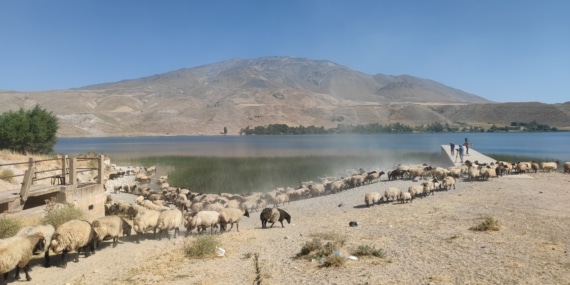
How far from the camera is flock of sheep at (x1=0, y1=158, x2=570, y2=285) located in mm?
10391

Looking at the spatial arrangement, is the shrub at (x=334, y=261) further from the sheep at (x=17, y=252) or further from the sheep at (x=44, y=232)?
the sheep at (x=44, y=232)

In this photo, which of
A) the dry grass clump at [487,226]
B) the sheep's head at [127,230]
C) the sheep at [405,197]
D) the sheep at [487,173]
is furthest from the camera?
the sheep at [487,173]

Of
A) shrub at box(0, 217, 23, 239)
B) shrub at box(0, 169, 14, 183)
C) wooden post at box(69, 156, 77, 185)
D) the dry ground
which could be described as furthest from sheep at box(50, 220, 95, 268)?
shrub at box(0, 169, 14, 183)

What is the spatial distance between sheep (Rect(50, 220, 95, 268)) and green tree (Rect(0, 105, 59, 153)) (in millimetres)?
32961

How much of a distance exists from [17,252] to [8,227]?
3.14 metres

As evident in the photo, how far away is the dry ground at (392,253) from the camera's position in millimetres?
→ 9492

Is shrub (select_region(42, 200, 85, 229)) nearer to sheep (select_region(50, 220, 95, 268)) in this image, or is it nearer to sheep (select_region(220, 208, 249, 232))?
sheep (select_region(50, 220, 95, 268))

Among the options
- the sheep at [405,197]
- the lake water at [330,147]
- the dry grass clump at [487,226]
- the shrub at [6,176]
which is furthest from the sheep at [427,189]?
the lake water at [330,147]

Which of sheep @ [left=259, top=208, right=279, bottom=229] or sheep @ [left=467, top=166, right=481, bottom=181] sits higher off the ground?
sheep @ [left=467, top=166, right=481, bottom=181]

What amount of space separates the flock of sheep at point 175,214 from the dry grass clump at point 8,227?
120cm

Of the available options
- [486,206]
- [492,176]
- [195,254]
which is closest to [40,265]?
[195,254]

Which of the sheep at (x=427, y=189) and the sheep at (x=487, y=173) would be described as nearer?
the sheep at (x=427, y=189)

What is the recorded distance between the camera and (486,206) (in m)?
17.4

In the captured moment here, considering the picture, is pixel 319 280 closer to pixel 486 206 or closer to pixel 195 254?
pixel 195 254
